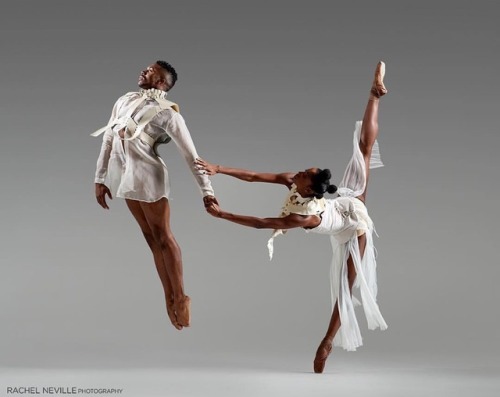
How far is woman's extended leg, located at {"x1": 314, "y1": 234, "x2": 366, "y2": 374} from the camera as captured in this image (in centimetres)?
735

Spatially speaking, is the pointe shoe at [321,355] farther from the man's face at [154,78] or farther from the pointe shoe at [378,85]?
the man's face at [154,78]

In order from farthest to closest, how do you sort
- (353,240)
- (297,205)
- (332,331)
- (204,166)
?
(332,331)
(353,240)
(297,205)
(204,166)

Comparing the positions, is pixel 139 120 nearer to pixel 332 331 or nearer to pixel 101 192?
pixel 101 192

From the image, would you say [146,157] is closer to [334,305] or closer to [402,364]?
[334,305]

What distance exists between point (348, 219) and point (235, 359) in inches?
48.4

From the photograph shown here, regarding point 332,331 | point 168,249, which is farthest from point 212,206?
point 332,331

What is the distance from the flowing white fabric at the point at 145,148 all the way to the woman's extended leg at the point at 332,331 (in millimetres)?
1188

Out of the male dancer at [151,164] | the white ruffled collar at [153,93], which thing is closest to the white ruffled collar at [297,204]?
the male dancer at [151,164]

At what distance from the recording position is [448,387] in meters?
6.80

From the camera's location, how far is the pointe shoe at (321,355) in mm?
7352

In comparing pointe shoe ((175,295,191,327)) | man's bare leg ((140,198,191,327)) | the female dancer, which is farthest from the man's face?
pointe shoe ((175,295,191,327))

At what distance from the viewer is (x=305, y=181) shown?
6.72 m

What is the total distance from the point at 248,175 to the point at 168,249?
2.12ft

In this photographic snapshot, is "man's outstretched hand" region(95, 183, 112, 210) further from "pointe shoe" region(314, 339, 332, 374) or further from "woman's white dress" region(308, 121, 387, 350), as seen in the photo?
"pointe shoe" region(314, 339, 332, 374)
